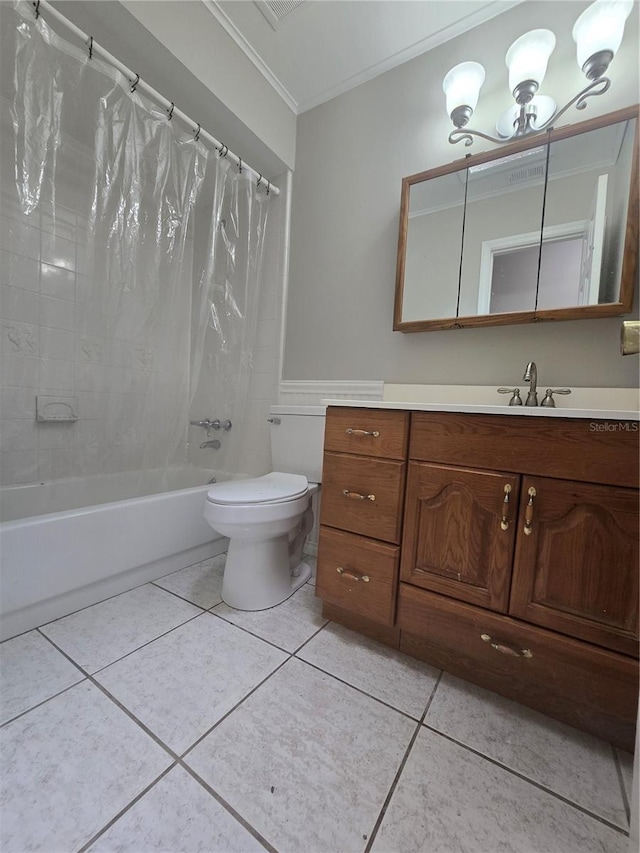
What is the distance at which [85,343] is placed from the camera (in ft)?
5.30

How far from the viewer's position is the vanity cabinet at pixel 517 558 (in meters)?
0.73

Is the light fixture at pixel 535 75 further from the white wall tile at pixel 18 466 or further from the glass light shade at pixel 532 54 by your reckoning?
the white wall tile at pixel 18 466

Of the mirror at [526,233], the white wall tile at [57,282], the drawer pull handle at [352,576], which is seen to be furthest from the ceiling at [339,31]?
the drawer pull handle at [352,576]

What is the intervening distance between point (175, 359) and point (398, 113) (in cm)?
156

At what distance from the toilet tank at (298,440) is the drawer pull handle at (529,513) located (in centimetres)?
89

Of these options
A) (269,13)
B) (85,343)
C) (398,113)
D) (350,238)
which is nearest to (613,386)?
(350,238)

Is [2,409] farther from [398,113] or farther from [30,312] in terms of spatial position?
[398,113]

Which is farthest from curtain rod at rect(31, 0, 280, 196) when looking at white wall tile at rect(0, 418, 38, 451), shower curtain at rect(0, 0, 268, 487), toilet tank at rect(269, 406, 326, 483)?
white wall tile at rect(0, 418, 38, 451)

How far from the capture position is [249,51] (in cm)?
151

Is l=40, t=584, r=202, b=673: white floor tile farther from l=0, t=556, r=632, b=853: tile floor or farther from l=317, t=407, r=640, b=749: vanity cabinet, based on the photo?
l=317, t=407, r=640, b=749: vanity cabinet

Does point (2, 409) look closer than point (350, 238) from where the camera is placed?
Yes

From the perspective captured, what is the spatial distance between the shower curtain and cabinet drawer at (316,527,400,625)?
955mm

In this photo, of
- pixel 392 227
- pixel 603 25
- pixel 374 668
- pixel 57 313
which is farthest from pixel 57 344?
pixel 603 25

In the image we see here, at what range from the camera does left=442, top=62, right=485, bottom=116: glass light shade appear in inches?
49.0
